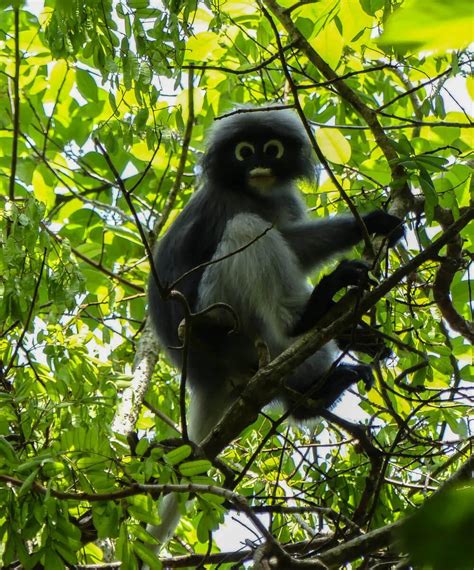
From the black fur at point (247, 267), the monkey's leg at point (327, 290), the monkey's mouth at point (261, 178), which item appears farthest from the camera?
→ the monkey's mouth at point (261, 178)

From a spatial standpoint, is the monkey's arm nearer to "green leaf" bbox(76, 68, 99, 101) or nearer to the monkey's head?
the monkey's head

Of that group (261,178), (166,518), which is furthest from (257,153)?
(166,518)

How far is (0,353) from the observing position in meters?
3.49

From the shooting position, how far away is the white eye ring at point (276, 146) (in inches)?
186

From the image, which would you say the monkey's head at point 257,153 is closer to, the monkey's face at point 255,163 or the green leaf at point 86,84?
the monkey's face at point 255,163

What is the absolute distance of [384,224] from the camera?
365 centimetres

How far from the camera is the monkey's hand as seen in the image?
11.7 feet

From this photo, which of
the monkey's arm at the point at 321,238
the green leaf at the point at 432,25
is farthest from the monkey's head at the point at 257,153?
the green leaf at the point at 432,25

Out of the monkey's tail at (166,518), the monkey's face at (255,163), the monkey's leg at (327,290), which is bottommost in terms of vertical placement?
the monkey's tail at (166,518)

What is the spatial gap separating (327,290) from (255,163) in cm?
131

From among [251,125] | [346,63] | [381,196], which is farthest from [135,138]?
[346,63]

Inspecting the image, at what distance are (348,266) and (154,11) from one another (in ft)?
4.46

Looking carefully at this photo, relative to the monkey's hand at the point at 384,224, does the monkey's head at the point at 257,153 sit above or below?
above

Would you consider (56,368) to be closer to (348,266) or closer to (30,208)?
(30,208)
